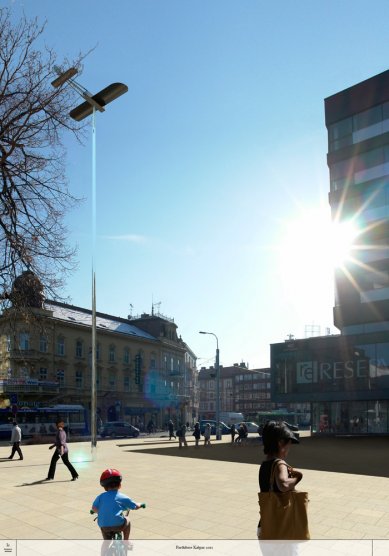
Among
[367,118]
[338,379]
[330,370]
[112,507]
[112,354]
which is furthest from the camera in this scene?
[112,354]

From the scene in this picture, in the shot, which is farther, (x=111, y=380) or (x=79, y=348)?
(x=111, y=380)

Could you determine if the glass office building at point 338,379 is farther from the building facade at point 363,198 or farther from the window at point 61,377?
the window at point 61,377

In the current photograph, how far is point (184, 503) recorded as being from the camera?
1144 cm

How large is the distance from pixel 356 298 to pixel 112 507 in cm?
3836

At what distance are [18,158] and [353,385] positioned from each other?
32.3 meters

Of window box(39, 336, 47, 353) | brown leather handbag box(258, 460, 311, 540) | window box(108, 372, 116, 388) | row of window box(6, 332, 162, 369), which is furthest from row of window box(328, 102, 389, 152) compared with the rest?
brown leather handbag box(258, 460, 311, 540)

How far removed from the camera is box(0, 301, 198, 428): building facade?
53781 millimetres

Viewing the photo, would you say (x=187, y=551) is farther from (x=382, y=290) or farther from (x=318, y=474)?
(x=382, y=290)

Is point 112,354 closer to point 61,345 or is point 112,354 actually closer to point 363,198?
point 61,345

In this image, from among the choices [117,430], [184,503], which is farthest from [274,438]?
[117,430]

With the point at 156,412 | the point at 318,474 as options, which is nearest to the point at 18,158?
the point at 318,474

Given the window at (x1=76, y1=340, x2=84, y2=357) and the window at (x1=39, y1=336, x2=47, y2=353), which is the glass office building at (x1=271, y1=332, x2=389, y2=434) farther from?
the window at (x1=76, y1=340, x2=84, y2=357)

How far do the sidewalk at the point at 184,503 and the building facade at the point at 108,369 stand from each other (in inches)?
1202

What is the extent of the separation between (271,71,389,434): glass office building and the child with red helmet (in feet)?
117
